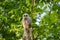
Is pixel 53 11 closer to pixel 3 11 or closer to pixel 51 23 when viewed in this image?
pixel 51 23

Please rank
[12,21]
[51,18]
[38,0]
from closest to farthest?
[51,18] < [38,0] < [12,21]

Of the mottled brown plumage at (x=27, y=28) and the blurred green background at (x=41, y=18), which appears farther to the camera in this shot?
the blurred green background at (x=41, y=18)

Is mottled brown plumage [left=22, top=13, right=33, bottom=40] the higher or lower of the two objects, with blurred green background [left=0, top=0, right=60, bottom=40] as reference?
lower

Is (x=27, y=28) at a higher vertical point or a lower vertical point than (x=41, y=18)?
lower

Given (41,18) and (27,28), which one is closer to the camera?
(27,28)

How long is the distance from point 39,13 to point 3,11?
285cm

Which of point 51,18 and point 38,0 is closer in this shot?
point 51,18

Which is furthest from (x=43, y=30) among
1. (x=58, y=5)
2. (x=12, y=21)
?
(x=12, y=21)

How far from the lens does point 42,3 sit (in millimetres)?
11156

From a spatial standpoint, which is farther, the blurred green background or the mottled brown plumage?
the blurred green background

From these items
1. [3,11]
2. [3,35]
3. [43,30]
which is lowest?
[43,30]

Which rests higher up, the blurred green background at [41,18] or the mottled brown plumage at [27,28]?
the blurred green background at [41,18]

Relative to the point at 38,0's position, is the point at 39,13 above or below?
below

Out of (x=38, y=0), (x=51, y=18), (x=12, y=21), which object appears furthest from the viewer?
(x=12, y=21)
